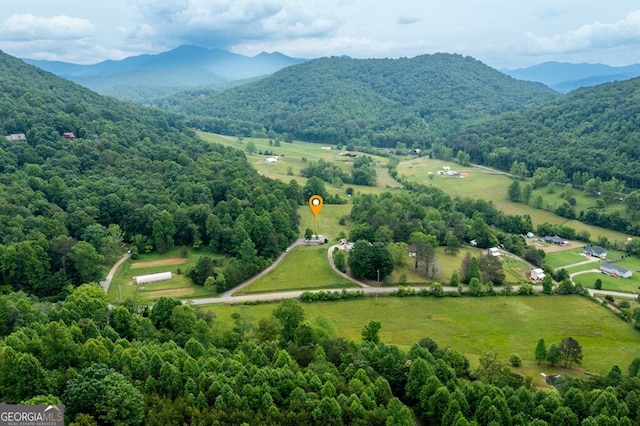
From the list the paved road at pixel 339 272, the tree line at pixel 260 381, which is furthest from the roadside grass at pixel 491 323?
the tree line at pixel 260 381

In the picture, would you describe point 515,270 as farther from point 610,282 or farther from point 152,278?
point 152,278

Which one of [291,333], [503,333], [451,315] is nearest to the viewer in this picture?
[291,333]

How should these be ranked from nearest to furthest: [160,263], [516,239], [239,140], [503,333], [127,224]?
[503,333] < [160,263] < [127,224] < [516,239] < [239,140]

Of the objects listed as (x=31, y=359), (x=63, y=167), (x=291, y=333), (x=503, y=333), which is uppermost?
(x=63, y=167)

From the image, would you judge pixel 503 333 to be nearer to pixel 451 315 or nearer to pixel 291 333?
pixel 451 315

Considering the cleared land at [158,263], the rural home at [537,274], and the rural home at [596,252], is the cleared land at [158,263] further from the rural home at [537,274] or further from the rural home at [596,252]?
the rural home at [596,252]

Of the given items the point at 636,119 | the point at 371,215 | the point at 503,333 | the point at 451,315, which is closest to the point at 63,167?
the point at 371,215

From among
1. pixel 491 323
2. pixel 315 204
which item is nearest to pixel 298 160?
pixel 315 204
